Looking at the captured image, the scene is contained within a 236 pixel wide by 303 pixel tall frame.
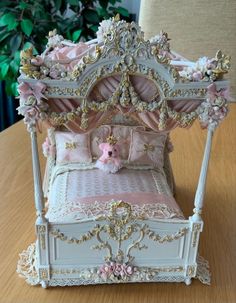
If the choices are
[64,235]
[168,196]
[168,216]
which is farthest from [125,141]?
[64,235]

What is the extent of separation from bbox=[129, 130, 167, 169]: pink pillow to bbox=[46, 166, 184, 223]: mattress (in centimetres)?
4

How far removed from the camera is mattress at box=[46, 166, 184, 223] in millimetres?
1289

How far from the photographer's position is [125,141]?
160 cm

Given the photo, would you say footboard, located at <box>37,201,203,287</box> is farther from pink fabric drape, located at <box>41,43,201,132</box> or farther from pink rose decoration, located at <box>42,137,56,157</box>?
pink rose decoration, located at <box>42,137,56,157</box>

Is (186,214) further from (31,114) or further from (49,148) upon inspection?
(31,114)

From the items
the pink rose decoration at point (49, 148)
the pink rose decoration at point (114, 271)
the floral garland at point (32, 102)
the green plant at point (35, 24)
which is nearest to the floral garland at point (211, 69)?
the floral garland at point (32, 102)

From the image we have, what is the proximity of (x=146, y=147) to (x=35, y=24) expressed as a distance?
1266 mm

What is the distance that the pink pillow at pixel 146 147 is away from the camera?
158 centimetres

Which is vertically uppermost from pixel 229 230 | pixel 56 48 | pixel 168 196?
pixel 56 48

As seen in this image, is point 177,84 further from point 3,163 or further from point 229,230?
point 3,163

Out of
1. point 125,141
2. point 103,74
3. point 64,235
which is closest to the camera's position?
point 103,74

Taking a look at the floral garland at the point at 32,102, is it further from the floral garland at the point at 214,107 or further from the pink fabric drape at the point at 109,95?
the floral garland at the point at 214,107

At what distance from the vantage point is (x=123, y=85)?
39.4 inches

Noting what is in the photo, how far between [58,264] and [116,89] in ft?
1.75
